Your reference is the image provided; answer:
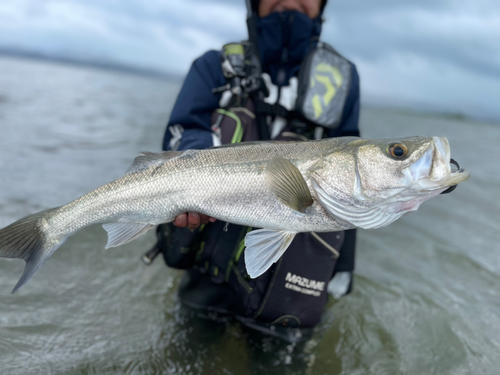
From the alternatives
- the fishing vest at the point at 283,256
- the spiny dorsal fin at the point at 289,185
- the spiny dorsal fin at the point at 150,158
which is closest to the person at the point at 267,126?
the fishing vest at the point at 283,256

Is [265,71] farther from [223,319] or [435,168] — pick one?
[223,319]

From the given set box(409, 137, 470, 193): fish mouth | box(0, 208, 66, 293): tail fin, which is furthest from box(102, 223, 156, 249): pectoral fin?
box(409, 137, 470, 193): fish mouth

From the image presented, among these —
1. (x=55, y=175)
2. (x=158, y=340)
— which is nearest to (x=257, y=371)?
(x=158, y=340)

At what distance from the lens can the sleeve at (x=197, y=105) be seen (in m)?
3.31

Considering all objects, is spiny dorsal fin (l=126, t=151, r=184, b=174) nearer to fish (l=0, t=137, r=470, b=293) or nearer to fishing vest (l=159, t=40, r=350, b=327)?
fish (l=0, t=137, r=470, b=293)

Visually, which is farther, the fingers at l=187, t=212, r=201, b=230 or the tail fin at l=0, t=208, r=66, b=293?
the fingers at l=187, t=212, r=201, b=230

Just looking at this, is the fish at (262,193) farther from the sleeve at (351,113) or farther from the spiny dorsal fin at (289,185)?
the sleeve at (351,113)

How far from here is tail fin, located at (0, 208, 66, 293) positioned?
242 cm

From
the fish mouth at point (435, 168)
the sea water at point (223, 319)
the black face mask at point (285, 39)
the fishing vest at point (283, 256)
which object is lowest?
the sea water at point (223, 319)

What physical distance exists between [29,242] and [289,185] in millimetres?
1984

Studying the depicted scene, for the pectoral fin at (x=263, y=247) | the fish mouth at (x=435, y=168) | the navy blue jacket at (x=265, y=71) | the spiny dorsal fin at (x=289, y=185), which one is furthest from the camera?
the navy blue jacket at (x=265, y=71)

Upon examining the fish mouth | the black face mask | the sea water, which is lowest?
the sea water

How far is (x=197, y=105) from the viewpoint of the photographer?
347 centimetres

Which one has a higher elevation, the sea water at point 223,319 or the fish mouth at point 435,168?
the fish mouth at point 435,168
